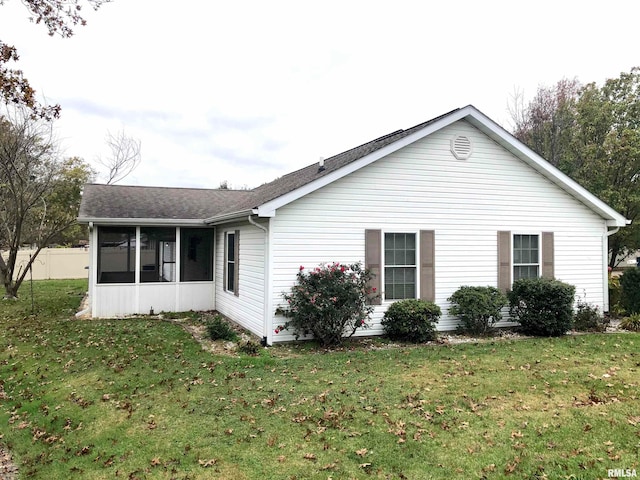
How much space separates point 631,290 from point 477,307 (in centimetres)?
494

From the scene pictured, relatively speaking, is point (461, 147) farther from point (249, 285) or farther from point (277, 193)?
point (249, 285)

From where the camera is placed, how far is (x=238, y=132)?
2800 centimetres

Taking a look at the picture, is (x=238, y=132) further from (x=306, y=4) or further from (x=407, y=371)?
(x=407, y=371)

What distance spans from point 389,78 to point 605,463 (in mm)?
16894

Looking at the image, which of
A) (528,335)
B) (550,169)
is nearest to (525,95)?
(550,169)

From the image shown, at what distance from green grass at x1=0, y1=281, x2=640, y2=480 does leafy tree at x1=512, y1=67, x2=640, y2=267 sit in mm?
14866

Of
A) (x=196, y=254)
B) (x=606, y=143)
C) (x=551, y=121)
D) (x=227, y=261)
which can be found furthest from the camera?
(x=551, y=121)

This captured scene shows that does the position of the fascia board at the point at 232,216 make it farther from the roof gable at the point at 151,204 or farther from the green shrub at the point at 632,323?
the green shrub at the point at 632,323

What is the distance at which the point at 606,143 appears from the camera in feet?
66.9

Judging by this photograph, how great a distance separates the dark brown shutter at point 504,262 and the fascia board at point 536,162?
1.77 m

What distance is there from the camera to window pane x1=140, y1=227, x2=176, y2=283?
1275 cm

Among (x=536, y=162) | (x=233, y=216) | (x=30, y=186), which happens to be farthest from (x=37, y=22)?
(x=30, y=186)

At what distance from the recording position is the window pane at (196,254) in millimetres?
13203

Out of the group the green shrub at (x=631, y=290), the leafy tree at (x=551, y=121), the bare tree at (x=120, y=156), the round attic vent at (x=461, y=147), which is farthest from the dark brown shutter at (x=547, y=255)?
the bare tree at (x=120, y=156)
